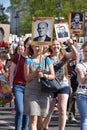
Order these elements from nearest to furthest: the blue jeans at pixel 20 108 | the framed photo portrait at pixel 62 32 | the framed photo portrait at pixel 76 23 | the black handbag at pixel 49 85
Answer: the black handbag at pixel 49 85
the blue jeans at pixel 20 108
the framed photo portrait at pixel 62 32
the framed photo portrait at pixel 76 23

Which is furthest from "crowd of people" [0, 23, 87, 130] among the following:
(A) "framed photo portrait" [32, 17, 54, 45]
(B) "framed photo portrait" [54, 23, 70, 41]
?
(B) "framed photo portrait" [54, 23, 70, 41]

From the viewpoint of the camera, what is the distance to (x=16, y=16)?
4535 inches

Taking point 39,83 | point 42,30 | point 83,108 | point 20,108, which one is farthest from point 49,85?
point 20,108

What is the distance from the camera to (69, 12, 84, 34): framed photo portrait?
12.1 metres

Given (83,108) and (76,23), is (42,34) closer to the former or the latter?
(83,108)

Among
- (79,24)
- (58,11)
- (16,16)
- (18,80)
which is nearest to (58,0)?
(58,11)

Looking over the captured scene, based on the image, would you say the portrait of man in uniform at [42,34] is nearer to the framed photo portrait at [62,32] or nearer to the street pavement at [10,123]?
the framed photo portrait at [62,32]

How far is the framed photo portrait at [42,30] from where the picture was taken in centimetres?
707

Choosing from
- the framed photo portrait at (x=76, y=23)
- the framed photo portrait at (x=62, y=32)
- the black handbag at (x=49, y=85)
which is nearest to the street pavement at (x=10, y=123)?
the framed photo portrait at (x=62, y=32)

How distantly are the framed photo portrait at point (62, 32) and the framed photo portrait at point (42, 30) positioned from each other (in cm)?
148

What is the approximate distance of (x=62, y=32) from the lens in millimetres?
8859

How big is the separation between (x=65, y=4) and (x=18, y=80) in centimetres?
3664

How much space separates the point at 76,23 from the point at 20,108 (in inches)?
203

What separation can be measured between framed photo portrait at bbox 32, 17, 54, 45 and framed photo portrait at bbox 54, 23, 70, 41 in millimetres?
1485
